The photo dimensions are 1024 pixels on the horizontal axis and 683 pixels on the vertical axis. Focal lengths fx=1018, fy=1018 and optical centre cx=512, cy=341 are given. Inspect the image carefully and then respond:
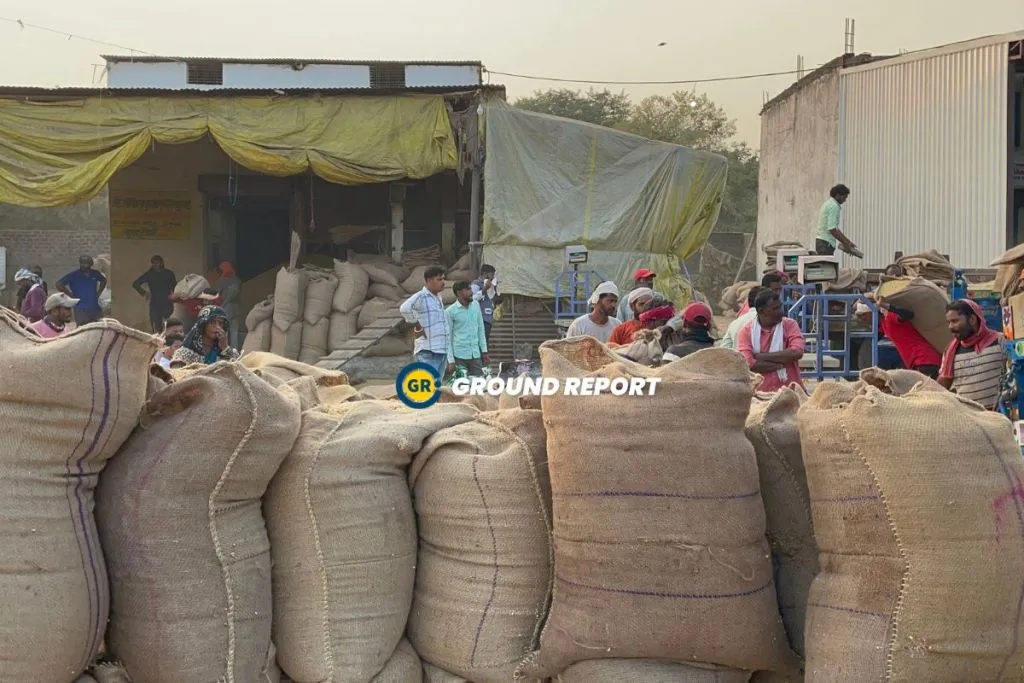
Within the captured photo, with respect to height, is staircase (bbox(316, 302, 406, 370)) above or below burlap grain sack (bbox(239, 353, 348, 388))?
below

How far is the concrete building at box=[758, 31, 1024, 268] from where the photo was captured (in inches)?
612

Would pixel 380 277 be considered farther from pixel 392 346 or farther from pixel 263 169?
pixel 263 169

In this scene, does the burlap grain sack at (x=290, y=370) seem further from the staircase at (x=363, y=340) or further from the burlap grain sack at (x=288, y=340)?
the burlap grain sack at (x=288, y=340)

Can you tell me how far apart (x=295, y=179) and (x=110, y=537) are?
13784 mm

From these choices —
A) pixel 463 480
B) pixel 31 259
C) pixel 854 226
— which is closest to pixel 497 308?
pixel 854 226

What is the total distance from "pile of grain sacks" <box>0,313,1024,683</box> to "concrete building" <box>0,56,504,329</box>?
11.0m

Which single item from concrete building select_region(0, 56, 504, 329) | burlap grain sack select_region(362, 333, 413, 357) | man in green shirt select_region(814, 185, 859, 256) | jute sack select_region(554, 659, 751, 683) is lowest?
burlap grain sack select_region(362, 333, 413, 357)

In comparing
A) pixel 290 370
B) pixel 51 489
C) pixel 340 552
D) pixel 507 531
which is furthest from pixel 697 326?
pixel 51 489

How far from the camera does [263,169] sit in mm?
13391

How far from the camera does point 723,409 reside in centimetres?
240

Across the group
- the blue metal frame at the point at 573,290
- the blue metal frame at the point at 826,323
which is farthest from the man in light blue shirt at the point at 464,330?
the blue metal frame at the point at 573,290

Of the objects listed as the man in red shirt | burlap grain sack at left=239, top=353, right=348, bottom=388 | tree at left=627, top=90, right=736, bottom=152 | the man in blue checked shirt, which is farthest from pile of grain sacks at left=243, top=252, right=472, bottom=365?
tree at left=627, top=90, right=736, bottom=152

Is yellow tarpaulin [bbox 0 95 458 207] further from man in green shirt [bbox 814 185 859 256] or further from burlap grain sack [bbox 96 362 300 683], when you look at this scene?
burlap grain sack [bbox 96 362 300 683]

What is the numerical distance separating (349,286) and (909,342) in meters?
8.29
